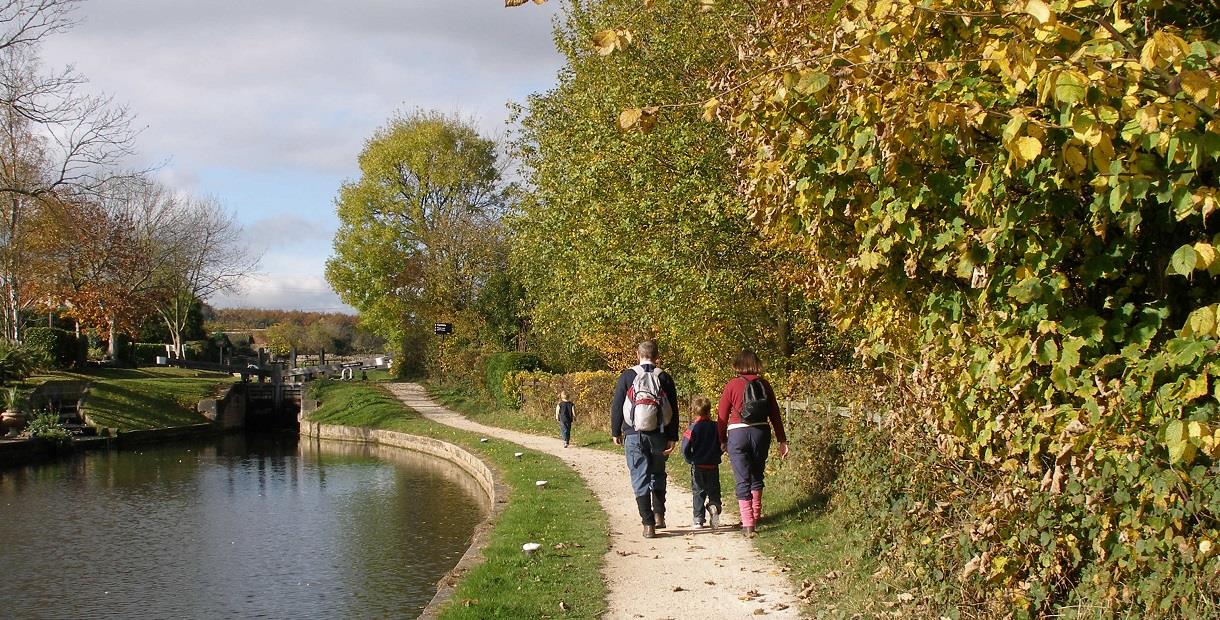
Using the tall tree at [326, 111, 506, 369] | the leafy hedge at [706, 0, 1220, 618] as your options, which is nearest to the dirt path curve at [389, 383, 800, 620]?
the leafy hedge at [706, 0, 1220, 618]

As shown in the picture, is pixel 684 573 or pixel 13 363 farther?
pixel 13 363

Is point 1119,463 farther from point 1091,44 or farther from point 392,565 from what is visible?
point 392,565

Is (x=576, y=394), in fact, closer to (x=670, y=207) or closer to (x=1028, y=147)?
(x=670, y=207)

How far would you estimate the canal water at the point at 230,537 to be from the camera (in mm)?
10438

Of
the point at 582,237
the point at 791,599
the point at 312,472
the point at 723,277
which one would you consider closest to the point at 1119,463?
the point at 791,599

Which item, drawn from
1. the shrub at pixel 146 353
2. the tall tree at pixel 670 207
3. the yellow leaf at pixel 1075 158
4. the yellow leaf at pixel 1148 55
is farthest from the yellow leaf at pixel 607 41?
the shrub at pixel 146 353

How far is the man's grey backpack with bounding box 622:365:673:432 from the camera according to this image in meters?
8.80

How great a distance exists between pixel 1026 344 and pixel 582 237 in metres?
13.7

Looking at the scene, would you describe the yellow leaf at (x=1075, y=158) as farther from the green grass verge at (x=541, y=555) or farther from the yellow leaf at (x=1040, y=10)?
the green grass verge at (x=541, y=555)

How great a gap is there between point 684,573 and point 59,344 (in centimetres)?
3539

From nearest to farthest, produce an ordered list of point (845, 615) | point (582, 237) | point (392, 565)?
1. point (845, 615)
2. point (392, 565)
3. point (582, 237)

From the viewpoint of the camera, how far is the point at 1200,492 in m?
3.98

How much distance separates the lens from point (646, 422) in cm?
884

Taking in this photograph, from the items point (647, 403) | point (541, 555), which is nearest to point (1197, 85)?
point (647, 403)
